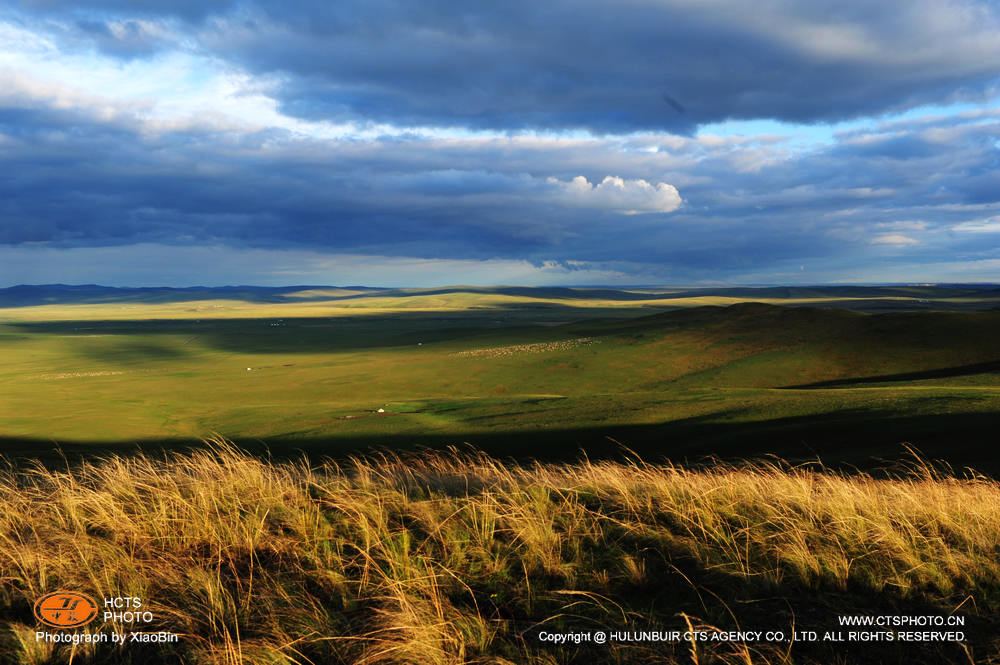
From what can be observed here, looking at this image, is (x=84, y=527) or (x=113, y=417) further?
(x=113, y=417)

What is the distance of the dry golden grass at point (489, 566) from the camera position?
4.42 meters

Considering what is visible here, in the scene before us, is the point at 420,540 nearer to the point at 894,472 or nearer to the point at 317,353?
the point at 894,472

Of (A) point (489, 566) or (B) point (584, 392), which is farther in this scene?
(B) point (584, 392)

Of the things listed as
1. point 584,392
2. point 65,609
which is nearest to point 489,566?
point 65,609

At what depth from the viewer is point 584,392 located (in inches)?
2178

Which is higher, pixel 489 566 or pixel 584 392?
pixel 489 566

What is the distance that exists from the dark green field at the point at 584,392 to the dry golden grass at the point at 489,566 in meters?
9.37

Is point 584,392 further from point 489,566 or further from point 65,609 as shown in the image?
point 65,609

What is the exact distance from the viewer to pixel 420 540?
6.27 m

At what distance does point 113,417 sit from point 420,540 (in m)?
47.7

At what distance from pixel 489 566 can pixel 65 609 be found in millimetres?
3497

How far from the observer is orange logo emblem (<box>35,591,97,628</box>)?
4828 mm

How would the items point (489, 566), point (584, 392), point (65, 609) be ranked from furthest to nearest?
point (584, 392) < point (489, 566) < point (65, 609)

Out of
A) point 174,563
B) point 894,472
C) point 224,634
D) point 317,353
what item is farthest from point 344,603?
point 317,353
